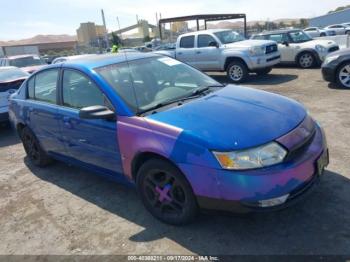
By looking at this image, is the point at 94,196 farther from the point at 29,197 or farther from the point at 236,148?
the point at 236,148

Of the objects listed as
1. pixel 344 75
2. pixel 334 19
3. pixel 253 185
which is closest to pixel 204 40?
pixel 344 75

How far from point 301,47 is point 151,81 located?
10539 mm

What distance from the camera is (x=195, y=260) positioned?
2975mm

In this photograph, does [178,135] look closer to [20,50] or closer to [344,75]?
[344,75]

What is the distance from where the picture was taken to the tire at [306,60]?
12.9m

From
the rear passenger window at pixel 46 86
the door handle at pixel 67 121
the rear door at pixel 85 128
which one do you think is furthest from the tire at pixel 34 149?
the door handle at pixel 67 121

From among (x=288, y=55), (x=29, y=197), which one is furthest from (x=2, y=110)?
(x=288, y=55)

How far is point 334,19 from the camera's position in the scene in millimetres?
62781

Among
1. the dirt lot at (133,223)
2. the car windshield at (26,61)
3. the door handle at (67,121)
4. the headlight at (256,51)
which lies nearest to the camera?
the dirt lot at (133,223)

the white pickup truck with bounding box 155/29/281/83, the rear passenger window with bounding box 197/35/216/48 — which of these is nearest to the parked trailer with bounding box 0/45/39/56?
the white pickup truck with bounding box 155/29/281/83

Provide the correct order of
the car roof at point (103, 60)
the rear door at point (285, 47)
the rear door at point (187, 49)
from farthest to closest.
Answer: the rear door at point (285, 47)
the rear door at point (187, 49)
the car roof at point (103, 60)

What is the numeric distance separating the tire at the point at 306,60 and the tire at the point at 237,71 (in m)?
2.90

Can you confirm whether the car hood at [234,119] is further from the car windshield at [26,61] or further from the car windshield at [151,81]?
the car windshield at [26,61]

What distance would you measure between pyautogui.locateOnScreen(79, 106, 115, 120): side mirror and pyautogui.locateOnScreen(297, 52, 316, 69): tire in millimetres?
11186
